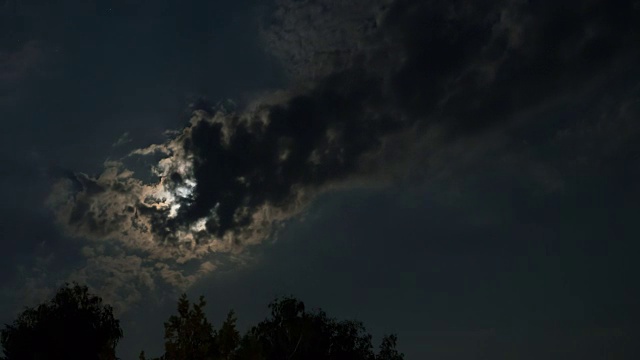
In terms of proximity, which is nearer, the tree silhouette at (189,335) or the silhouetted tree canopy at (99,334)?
the tree silhouette at (189,335)

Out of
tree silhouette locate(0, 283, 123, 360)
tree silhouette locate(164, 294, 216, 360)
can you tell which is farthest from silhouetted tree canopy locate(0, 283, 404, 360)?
tree silhouette locate(164, 294, 216, 360)

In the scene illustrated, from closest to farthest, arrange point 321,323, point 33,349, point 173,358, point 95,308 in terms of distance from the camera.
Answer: point 173,358 → point 33,349 → point 95,308 → point 321,323

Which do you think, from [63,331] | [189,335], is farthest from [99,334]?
[189,335]

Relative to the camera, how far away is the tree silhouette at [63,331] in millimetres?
52188

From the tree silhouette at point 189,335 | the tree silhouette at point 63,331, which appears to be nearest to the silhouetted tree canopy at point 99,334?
the tree silhouette at point 63,331

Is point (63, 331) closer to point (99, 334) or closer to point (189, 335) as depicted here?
point (99, 334)

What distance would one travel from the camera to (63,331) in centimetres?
5325

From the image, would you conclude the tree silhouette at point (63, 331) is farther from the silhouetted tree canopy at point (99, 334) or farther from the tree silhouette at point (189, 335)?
the tree silhouette at point (189, 335)

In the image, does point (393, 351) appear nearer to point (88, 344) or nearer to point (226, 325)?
point (88, 344)

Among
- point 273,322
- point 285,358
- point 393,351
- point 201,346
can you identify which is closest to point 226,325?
point 201,346

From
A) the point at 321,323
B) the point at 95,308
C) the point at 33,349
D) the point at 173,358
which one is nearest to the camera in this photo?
the point at 173,358

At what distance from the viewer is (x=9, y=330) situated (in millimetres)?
54031

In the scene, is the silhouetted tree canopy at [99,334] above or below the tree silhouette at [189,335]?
above

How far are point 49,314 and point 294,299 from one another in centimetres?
2395
